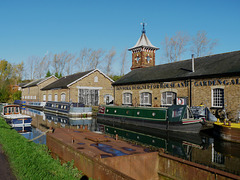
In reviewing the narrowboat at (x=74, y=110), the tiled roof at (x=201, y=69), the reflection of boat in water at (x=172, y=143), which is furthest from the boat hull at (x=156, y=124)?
the tiled roof at (x=201, y=69)

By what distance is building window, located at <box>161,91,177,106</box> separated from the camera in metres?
23.4

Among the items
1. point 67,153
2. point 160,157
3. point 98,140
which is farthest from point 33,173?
point 160,157

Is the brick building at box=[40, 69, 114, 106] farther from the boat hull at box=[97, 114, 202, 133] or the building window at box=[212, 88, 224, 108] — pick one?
the building window at box=[212, 88, 224, 108]

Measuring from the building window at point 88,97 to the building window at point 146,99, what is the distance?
12.7m

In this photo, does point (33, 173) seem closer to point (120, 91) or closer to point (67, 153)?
point (67, 153)

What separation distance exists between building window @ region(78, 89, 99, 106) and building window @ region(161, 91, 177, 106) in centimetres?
1616

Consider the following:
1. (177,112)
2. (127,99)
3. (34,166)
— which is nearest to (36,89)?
(127,99)

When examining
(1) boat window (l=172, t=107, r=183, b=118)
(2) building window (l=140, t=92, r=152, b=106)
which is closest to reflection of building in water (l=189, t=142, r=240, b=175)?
(1) boat window (l=172, t=107, r=183, b=118)

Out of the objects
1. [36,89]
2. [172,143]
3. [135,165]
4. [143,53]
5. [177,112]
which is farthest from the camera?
[36,89]

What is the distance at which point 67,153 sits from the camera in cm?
804

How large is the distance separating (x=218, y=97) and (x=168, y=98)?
18.2ft

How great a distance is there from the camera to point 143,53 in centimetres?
3788

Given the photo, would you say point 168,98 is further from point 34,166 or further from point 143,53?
point 34,166

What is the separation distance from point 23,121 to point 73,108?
9423 millimetres
